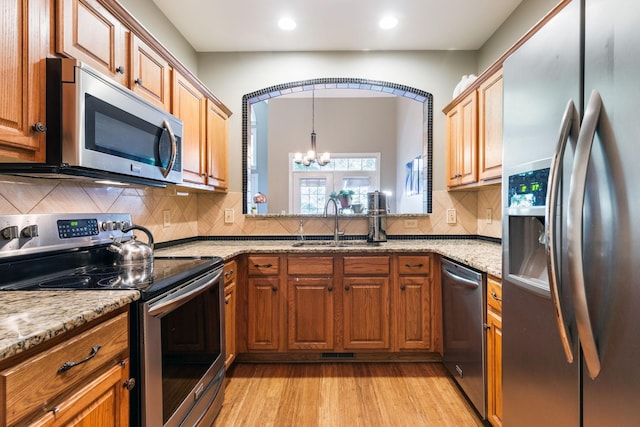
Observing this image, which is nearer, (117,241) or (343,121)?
(117,241)

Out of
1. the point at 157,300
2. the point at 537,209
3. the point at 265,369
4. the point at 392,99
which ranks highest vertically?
the point at 392,99

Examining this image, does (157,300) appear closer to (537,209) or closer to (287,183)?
(537,209)

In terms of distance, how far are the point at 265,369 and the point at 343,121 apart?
4807mm

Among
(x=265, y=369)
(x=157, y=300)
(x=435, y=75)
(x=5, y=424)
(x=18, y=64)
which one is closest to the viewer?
(x=5, y=424)

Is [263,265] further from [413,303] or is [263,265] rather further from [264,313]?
[413,303]

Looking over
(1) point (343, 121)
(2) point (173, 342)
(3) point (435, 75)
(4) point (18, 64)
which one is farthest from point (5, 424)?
(1) point (343, 121)

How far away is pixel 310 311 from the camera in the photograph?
2.36 metres

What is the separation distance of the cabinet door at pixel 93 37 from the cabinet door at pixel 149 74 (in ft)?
0.19

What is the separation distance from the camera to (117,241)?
172 centimetres

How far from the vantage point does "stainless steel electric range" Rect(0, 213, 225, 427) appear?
1.11m

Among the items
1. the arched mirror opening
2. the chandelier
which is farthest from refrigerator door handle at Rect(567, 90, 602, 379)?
the arched mirror opening

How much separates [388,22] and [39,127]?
7.84ft

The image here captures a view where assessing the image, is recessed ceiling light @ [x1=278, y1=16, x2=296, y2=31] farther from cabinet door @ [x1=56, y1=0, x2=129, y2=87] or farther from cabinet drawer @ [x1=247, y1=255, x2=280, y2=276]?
cabinet drawer @ [x1=247, y1=255, x2=280, y2=276]

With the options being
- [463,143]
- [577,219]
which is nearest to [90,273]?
[577,219]
